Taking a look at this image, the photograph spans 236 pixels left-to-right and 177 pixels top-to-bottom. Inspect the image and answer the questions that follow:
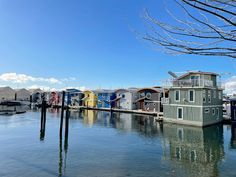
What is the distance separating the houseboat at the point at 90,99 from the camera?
239ft

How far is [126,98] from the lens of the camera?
2493 inches

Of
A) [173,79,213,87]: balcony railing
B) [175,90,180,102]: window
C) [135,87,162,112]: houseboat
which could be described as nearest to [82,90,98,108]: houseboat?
[135,87,162,112]: houseboat

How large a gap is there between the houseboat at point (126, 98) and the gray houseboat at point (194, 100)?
2477 cm

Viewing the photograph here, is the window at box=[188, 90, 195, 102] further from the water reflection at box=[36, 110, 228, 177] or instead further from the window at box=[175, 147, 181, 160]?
the window at box=[175, 147, 181, 160]

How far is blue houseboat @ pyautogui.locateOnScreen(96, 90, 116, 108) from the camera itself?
6688cm

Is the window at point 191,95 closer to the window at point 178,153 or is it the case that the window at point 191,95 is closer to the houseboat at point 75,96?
the window at point 178,153

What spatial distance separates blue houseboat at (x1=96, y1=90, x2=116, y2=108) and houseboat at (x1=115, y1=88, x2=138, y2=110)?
4.50ft

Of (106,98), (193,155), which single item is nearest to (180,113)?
(193,155)

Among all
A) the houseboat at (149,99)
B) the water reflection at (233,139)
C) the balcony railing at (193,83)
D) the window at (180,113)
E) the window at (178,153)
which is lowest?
the window at (178,153)

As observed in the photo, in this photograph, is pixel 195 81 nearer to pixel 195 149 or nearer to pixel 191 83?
pixel 191 83

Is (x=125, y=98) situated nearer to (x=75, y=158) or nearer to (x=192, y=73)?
(x=192, y=73)

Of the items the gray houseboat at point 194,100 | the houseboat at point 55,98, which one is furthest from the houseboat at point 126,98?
the houseboat at point 55,98

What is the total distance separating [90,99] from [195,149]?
185ft

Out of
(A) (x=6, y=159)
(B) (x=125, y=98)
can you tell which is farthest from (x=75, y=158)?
(B) (x=125, y=98)
